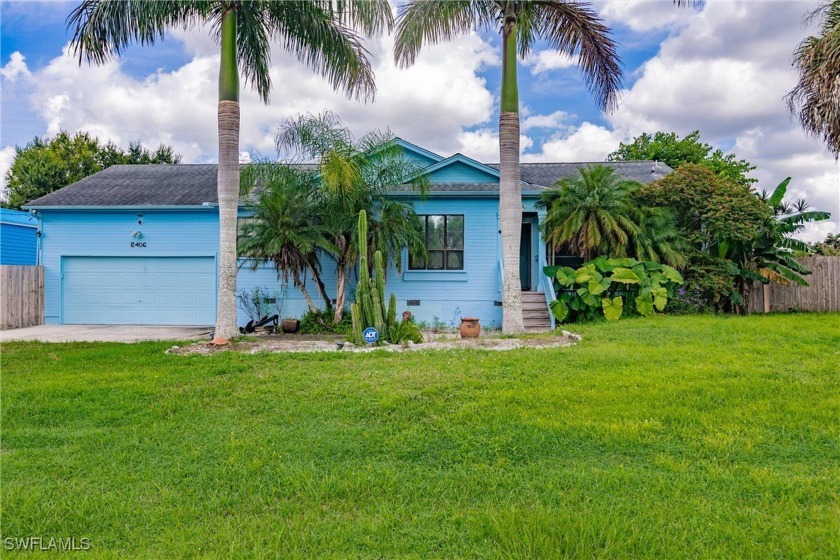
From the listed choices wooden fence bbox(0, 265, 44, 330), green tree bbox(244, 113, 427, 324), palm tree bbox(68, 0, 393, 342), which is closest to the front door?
green tree bbox(244, 113, 427, 324)

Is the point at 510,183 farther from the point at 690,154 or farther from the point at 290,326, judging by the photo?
the point at 690,154

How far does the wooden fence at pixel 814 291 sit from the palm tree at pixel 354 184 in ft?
32.6

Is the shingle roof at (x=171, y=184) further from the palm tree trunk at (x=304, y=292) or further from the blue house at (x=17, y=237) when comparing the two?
the blue house at (x=17, y=237)

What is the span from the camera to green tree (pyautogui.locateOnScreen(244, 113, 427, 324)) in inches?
441

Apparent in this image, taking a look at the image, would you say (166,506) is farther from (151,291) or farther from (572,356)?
(151,291)

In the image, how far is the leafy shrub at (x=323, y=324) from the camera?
12.0 meters

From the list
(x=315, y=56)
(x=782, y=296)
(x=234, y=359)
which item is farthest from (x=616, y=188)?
(x=234, y=359)

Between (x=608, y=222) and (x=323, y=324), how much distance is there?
7498 mm

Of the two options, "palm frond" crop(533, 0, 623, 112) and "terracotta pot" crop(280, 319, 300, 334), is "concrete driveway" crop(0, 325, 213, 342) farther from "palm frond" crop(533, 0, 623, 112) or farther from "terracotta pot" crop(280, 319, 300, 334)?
"palm frond" crop(533, 0, 623, 112)

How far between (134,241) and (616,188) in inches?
527

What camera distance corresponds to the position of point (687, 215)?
42.2ft

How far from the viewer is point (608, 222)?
1204 cm

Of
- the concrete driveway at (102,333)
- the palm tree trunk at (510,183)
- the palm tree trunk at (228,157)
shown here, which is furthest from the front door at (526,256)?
the concrete driveway at (102,333)

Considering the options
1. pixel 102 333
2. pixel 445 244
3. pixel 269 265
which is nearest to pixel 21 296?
pixel 102 333
